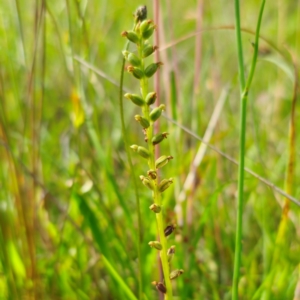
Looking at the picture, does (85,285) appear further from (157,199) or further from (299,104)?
(299,104)

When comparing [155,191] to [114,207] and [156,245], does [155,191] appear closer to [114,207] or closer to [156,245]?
[156,245]

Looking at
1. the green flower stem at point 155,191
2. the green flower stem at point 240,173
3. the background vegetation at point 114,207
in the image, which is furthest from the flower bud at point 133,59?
the background vegetation at point 114,207

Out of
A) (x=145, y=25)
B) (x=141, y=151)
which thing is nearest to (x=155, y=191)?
(x=141, y=151)

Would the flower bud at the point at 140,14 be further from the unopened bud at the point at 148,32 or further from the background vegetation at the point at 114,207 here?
the background vegetation at the point at 114,207

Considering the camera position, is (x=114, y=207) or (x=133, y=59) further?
(x=114, y=207)

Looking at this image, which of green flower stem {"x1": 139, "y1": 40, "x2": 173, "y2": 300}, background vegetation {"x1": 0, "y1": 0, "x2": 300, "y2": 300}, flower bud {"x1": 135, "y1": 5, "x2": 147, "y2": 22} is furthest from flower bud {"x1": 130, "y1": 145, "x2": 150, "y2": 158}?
background vegetation {"x1": 0, "y1": 0, "x2": 300, "y2": 300}

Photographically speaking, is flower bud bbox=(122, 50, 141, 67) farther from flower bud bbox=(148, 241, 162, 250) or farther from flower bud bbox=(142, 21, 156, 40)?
flower bud bbox=(148, 241, 162, 250)

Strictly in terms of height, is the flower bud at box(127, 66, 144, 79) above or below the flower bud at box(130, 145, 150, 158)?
above

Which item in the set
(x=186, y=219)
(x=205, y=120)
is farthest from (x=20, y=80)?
(x=186, y=219)

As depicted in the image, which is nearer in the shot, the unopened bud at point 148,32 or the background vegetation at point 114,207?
the unopened bud at point 148,32

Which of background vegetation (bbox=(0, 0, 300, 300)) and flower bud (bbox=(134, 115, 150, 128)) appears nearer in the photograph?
flower bud (bbox=(134, 115, 150, 128))

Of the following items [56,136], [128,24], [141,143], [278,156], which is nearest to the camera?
[278,156]
